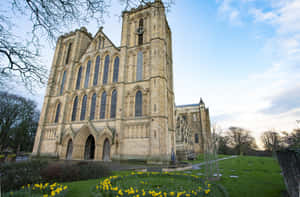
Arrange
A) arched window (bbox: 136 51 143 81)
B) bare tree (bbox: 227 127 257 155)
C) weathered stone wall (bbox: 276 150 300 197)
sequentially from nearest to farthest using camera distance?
weathered stone wall (bbox: 276 150 300 197)
arched window (bbox: 136 51 143 81)
bare tree (bbox: 227 127 257 155)

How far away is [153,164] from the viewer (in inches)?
629

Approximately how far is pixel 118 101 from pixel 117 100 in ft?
1.09

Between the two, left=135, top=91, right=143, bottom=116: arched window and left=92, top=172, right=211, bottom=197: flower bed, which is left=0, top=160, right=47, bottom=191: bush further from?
left=135, top=91, right=143, bottom=116: arched window

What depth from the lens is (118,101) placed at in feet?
67.5

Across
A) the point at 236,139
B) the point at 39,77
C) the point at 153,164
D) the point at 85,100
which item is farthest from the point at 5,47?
the point at 236,139

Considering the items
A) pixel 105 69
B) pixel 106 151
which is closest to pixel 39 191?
pixel 106 151

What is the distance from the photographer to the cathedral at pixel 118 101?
725 inches

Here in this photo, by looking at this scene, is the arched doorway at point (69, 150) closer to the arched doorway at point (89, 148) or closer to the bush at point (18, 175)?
the arched doorway at point (89, 148)

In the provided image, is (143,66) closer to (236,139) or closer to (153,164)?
(153,164)

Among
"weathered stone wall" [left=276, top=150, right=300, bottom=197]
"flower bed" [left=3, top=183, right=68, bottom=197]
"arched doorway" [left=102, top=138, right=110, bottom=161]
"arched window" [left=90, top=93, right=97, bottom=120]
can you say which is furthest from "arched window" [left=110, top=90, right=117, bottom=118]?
"weathered stone wall" [left=276, top=150, right=300, bottom=197]

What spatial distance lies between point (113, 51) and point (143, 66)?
663 cm

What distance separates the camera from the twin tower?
60.4 ft

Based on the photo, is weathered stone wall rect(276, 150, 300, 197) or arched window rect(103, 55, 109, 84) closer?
weathered stone wall rect(276, 150, 300, 197)

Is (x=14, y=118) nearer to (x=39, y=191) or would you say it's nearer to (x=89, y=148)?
(x=89, y=148)
